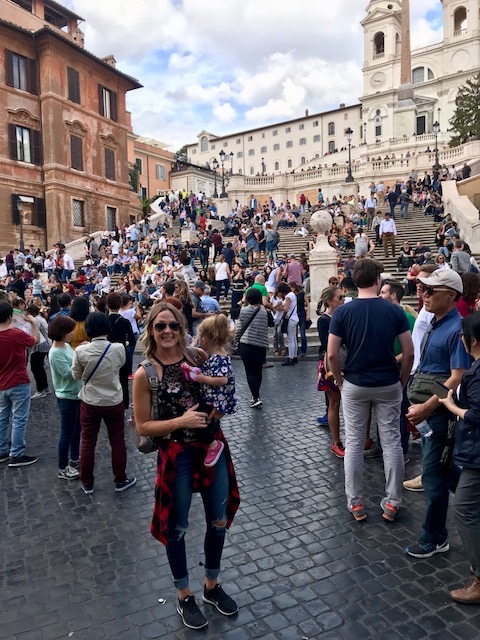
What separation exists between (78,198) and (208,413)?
3229 cm

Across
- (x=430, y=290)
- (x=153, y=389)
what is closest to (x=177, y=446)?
(x=153, y=389)

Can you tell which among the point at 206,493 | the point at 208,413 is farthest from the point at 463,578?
the point at 208,413

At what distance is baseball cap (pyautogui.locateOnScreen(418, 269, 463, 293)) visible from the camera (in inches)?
A: 139

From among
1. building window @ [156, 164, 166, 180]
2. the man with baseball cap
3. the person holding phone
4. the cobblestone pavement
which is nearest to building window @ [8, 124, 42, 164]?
building window @ [156, 164, 166, 180]

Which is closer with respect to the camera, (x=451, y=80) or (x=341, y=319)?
(x=341, y=319)

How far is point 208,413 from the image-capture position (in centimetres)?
293

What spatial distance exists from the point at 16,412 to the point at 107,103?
34.4m

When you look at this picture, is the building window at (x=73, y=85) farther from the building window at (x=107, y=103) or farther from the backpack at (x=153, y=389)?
the backpack at (x=153, y=389)

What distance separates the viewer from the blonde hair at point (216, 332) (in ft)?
10.5

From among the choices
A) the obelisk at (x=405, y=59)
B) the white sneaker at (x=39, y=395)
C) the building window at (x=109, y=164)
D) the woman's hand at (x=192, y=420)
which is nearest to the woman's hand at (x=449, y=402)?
the woman's hand at (x=192, y=420)

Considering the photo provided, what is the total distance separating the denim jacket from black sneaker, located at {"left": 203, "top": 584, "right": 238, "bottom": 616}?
170 centimetres

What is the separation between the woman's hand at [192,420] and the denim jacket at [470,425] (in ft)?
5.29

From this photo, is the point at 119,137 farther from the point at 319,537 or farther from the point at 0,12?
the point at 319,537

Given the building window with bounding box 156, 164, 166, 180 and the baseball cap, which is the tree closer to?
the building window with bounding box 156, 164, 166, 180
